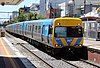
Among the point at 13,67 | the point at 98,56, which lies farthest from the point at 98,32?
the point at 13,67

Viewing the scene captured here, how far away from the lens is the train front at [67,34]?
73.0ft

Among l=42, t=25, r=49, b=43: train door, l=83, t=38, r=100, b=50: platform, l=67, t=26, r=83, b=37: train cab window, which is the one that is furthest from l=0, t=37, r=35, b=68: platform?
l=83, t=38, r=100, b=50: platform

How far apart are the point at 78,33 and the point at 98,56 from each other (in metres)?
3.39

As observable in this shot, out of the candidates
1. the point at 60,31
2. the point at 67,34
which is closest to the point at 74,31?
the point at 67,34

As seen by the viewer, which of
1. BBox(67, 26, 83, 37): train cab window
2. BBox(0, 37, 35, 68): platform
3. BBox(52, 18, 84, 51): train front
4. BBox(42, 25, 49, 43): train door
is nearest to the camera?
BBox(0, 37, 35, 68): platform

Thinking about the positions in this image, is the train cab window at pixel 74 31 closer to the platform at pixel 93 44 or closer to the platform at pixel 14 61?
the platform at pixel 93 44

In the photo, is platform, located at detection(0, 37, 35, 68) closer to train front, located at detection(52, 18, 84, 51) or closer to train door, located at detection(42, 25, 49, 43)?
train door, located at detection(42, 25, 49, 43)

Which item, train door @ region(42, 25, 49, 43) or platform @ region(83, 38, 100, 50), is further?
train door @ region(42, 25, 49, 43)

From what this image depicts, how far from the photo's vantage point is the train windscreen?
73.7 ft

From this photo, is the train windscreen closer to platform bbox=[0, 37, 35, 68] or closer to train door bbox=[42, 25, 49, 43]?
train door bbox=[42, 25, 49, 43]

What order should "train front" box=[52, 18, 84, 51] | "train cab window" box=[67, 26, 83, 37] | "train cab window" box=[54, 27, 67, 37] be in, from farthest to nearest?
"train cab window" box=[67, 26, 83, 37]
"train cab window" box=[54, 27, 67, 37]
"train front" box=[52, 18, 84, 51]

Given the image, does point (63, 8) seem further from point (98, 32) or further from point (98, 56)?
point (98, 56)

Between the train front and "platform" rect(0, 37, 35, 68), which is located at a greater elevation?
the train front

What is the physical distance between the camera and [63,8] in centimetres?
10900
